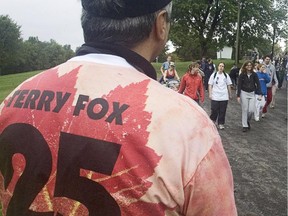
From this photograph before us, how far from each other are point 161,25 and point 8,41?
215 ft

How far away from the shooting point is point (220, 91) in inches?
385

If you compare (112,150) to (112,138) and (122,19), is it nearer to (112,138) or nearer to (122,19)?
(112,138)

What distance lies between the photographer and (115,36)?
4.17ft

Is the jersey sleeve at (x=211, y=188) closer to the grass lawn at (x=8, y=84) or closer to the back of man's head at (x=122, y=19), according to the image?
the back of man's head at (x=122, y=19)

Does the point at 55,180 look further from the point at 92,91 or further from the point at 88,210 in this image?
the point at 92,91

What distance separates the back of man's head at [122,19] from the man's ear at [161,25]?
0.06ft

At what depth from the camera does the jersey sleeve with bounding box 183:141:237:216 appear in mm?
1130

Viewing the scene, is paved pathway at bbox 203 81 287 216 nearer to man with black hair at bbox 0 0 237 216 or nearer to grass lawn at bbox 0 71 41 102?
man with black hair at bbox 0 0 237 216

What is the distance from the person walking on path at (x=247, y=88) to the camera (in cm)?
972

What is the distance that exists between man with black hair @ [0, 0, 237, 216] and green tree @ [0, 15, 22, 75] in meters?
64.0

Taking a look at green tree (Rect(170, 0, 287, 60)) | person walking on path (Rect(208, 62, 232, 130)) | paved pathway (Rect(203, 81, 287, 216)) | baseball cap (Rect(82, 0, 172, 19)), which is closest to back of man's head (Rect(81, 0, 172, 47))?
baseball cap (Rect(82, 0, 172, 19))

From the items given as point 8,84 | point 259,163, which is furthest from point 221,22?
point 259,163

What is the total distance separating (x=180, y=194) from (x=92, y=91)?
15.6 inches

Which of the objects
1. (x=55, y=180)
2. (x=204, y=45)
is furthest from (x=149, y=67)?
(x=204, y=45)
